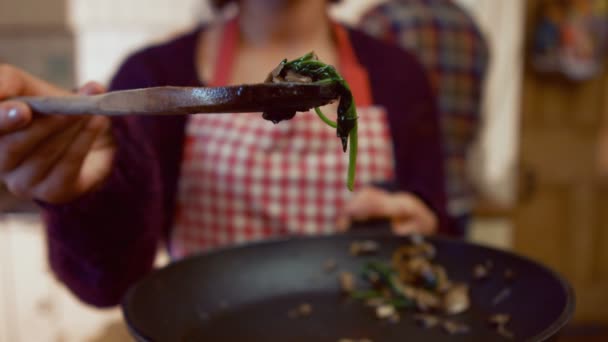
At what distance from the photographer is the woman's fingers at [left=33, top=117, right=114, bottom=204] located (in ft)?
1.87

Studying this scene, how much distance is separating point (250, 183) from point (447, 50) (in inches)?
38.1

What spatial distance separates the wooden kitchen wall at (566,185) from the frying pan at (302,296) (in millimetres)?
1841

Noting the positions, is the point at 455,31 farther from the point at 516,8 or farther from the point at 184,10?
the point at 184,10

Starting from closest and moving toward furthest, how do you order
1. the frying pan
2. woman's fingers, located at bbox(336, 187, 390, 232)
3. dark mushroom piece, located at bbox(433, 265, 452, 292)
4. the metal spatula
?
the metal spatula < the frying pan < dark mushroom piece, located at bbox(433, 265, 452, 292) < woman's fingers, located at bbox(336, 187, 390, 232)

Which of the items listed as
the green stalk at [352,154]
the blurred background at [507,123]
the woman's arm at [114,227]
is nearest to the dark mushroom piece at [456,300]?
the green stalk at [352,154]

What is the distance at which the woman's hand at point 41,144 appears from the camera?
50cm

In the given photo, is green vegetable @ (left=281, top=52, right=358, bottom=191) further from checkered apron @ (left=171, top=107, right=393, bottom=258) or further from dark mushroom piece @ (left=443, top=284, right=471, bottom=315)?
checkered apron @ (left=171, top=107, right=393, bottom=258)

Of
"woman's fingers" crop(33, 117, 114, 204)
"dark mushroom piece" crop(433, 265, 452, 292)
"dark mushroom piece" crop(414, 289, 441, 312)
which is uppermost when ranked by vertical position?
"woman's fingers" crop(33, 117, 114, 204)

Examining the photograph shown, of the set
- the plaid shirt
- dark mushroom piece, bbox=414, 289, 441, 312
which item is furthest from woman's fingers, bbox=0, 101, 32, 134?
the plaid shirt

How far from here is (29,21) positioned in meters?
1.87

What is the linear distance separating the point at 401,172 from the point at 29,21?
1468 mm

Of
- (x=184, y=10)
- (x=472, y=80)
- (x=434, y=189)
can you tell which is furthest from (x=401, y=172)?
(x=184, y=10)

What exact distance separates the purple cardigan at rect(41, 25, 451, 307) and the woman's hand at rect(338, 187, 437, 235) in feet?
0.19

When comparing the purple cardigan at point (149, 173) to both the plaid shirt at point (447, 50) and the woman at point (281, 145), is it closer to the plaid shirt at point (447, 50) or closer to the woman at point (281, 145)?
the woman at point (281, 145)
